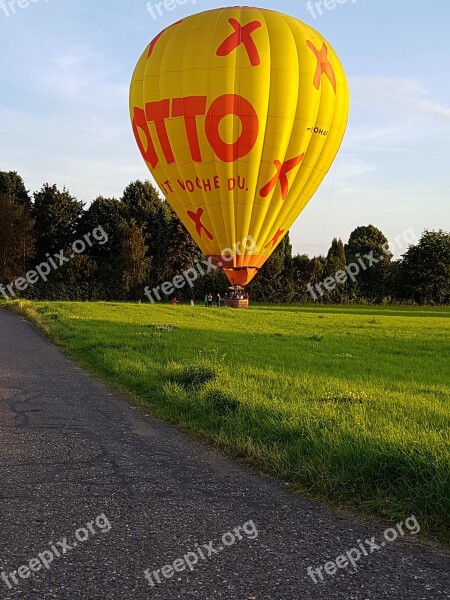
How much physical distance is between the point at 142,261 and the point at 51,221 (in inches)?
456

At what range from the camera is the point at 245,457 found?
6.05m

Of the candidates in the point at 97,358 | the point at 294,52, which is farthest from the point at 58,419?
the point at 294,52

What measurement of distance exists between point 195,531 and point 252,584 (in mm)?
820

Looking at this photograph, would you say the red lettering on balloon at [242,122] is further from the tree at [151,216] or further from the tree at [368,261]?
the tree at [368,261]

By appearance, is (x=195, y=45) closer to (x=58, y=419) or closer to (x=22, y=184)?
(x=58, y=419)

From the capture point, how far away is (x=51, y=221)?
61.1 metres

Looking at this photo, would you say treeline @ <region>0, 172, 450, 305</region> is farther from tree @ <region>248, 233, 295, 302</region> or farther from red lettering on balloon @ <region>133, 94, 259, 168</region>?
red lettering on balloon @ <region>133, 94, 259, 168</region>

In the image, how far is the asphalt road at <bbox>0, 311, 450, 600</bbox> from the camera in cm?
344

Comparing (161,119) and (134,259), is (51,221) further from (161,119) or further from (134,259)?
(161,119)

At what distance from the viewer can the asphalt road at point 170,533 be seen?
11.3ft

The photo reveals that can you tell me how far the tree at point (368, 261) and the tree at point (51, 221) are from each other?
32282mm

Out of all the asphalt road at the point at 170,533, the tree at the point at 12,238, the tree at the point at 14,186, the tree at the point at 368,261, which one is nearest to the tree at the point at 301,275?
the tree at the point at 368,261

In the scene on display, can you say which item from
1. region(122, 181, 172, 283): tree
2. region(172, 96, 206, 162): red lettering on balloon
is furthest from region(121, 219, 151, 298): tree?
region(172, 96, 206, 162): red lettering on balloon

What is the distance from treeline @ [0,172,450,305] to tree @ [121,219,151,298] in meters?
0.10
